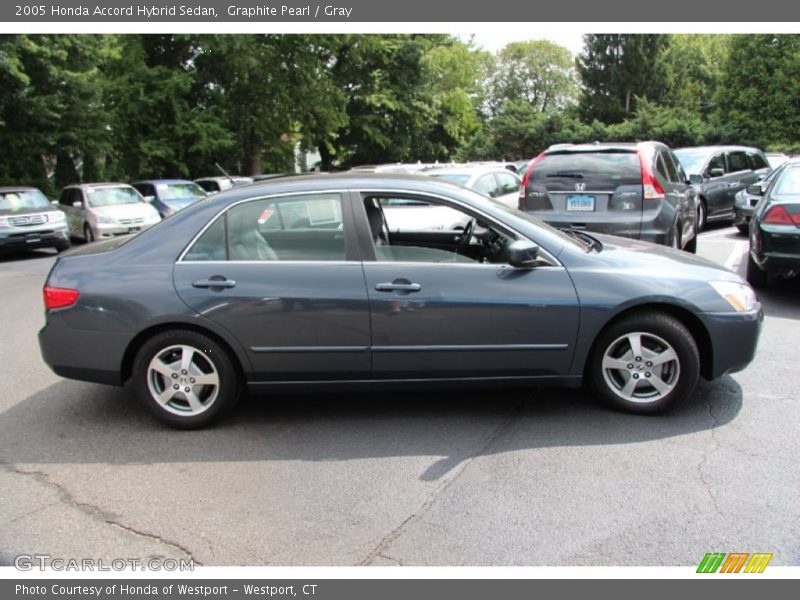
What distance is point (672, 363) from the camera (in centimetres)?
434

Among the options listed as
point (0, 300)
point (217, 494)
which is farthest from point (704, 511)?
point (0, 300)

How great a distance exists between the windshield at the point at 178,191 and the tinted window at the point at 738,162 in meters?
12.9

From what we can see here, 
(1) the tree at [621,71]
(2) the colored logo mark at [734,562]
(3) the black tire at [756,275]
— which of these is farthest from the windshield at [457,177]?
(1) the tree at [621,71]

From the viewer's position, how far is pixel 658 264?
4453 mm

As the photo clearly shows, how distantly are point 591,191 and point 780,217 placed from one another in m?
1.94

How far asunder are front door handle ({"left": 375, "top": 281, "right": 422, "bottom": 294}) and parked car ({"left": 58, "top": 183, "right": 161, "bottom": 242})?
40.8 ft

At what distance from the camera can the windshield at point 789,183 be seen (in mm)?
7594

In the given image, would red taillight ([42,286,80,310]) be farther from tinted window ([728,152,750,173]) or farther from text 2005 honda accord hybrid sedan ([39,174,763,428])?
tinted window ([728,152,750,173])

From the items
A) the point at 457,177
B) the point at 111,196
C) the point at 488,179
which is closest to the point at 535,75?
the point at 111,196

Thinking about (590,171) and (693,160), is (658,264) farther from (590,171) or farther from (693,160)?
(693,160)

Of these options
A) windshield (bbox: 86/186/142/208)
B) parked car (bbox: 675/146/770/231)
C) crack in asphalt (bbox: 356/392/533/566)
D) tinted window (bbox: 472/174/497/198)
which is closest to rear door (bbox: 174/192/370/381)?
crack in asphalt (bbox: 356/392/533/566)

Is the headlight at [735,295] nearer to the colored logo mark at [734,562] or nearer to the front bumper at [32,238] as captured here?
the colored logo mark at [734,562]

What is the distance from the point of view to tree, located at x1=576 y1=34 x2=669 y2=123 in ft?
145

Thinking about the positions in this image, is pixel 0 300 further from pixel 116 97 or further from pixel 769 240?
pixel 116 97
